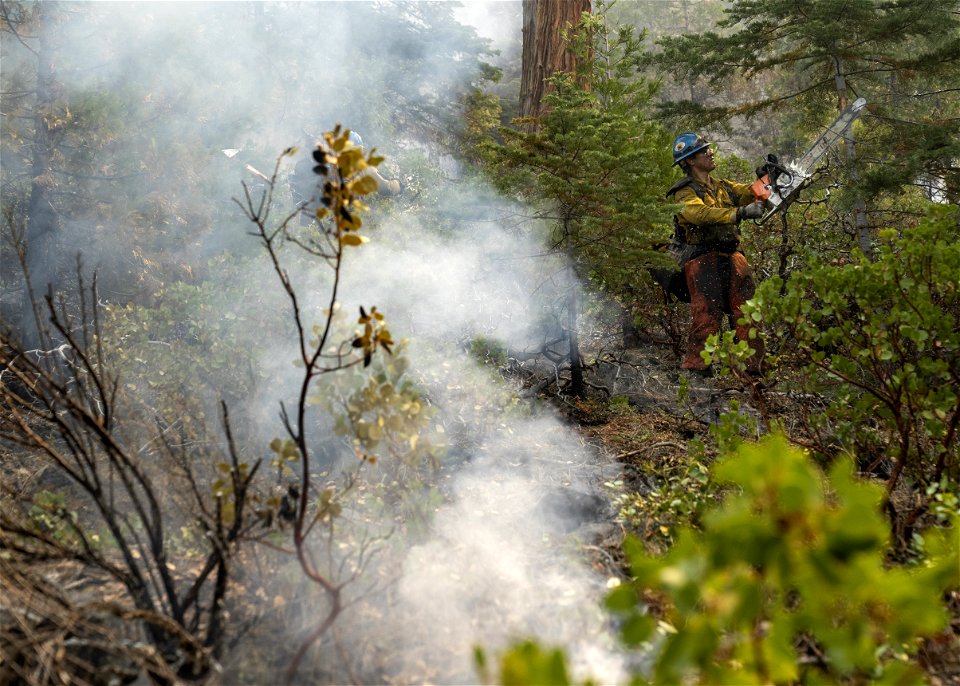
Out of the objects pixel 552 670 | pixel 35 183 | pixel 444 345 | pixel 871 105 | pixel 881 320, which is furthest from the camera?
pixel 871 105

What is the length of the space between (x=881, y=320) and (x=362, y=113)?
728cm

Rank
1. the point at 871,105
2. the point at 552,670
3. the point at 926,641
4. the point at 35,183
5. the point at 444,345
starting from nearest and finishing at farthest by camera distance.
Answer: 1. the point at 552,670
2. the point at 926,641
3. the point at 444,345
4. the point at 35,183
5. the point at 871,105

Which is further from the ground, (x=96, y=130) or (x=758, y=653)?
(x=96, y=130)

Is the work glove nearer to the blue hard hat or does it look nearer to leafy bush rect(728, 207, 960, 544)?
the blue hard hat

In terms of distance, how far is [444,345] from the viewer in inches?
205

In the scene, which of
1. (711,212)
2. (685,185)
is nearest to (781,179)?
(711,212)

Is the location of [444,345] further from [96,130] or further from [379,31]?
[379,31]

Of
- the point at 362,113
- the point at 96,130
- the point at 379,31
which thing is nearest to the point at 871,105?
the point at 362,113

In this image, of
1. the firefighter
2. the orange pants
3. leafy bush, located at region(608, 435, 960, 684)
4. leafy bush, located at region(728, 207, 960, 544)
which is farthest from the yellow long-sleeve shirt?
leafy bush, located at region(608, 435, 960, 684)

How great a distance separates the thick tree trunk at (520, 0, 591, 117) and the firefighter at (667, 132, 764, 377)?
1.64 m

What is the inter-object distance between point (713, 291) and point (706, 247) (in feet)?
1.34

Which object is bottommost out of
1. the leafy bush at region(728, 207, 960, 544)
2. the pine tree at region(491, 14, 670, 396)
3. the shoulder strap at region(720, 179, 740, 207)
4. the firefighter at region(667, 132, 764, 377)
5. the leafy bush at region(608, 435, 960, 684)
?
the leafy bush at region(608, 435, 960, 684)

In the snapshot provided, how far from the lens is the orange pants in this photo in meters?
5.51

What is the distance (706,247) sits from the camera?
18.4ft
